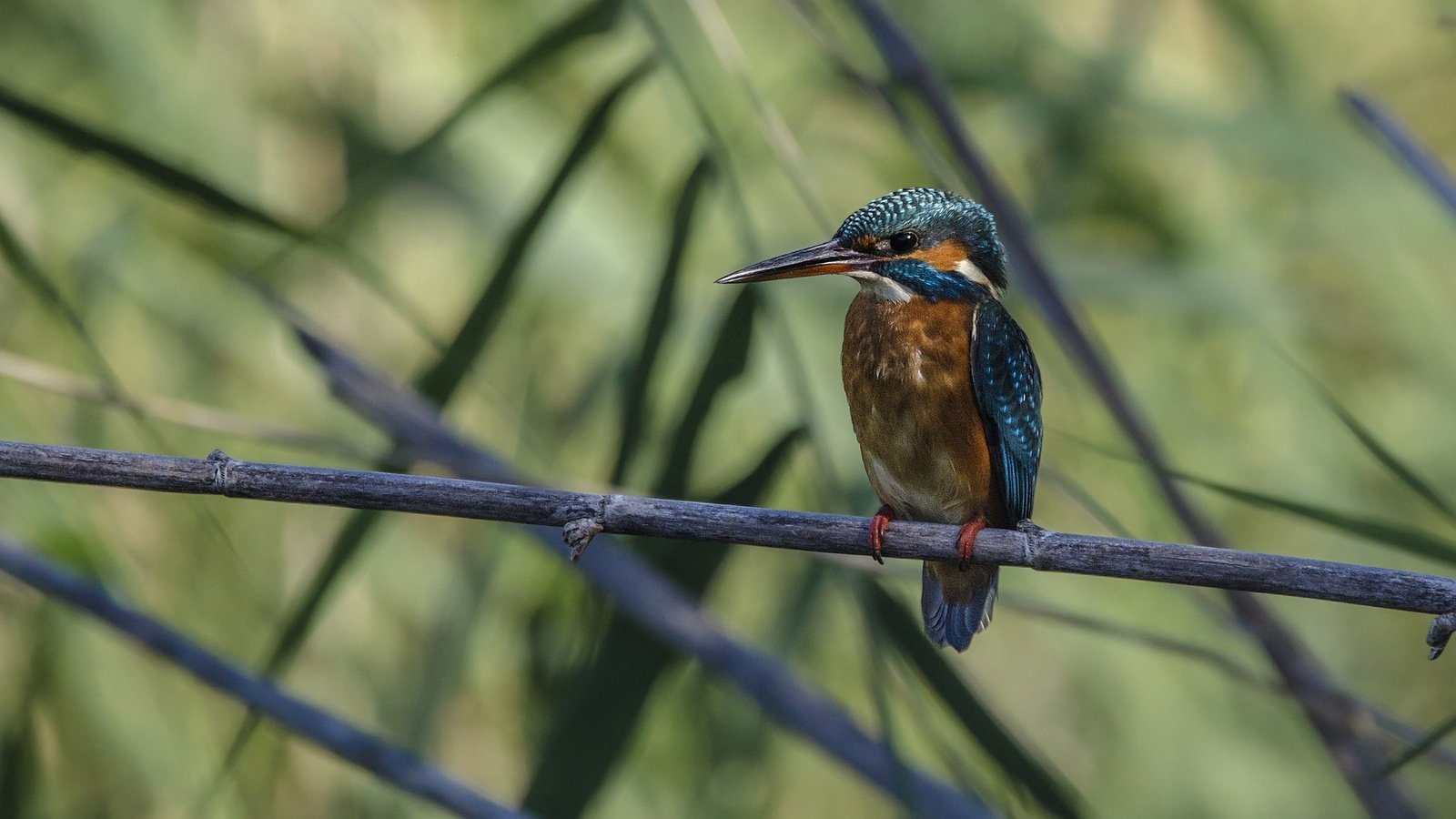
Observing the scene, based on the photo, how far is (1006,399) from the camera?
1711 millimetres

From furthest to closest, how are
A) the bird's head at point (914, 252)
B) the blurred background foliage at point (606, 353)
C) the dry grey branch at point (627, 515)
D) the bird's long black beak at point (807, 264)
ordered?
the blurred background foliage at point (606, 353) < the bird's head at point (914, 252) < the bird's long black beak at point (807, 264) < the dry grey branch at point (627, 515)

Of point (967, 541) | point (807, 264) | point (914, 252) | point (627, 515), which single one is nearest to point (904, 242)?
point (914, 252)

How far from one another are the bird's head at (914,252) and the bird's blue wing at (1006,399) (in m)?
0.04

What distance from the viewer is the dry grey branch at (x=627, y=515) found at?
1.11 meters

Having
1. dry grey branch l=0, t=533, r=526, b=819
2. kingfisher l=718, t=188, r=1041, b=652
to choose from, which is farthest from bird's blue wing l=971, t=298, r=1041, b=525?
dry grey branch l=0, t=533, r=526, b=819

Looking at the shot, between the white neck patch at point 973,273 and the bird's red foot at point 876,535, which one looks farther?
the white neck patch at point 973,273

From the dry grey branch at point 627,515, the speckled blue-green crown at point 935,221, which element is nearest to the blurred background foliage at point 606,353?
the speckled blue-green crown at point 935,221

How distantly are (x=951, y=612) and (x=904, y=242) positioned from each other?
448 mm

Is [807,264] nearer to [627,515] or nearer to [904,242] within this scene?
[904,242]

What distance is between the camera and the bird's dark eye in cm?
156

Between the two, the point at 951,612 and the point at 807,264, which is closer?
the point at 807,264

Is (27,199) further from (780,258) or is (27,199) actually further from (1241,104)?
(1241,104)

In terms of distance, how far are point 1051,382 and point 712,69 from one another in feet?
3.41

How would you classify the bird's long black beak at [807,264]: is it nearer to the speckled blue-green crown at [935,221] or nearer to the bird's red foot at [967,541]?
the speckled blue-green crown at [935,221]
